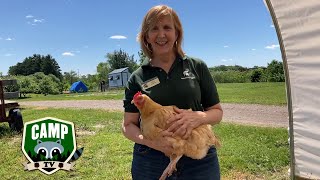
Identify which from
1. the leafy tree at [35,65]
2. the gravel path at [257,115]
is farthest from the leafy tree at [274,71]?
the leafy tree at [35,65]

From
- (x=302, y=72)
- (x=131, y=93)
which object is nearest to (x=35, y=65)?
(x=302, y=72)

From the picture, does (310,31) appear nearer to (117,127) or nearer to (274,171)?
(274,171)

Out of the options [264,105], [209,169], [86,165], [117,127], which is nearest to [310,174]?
[209,169]

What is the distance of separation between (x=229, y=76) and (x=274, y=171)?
21651 mm

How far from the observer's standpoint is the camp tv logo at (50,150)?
531 centimetres

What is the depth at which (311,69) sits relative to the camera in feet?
10.6

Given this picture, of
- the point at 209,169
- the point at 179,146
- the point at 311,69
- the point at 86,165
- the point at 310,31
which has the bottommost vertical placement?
the point at 86,165

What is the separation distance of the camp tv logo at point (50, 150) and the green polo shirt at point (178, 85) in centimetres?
361

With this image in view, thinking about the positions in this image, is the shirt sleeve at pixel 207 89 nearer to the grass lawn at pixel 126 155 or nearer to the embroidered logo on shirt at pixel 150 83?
the embroidered logo on shirt at pixel 150 83

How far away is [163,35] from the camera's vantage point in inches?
74.2

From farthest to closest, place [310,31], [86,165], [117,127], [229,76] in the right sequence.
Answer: [229,76] < [117,127] < [86,165] < [310,31]

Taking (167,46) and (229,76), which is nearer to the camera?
(167,46)

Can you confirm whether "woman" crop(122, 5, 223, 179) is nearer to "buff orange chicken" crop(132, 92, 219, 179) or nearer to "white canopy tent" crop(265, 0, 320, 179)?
"buff orange chicken" crop(132, 92, 219, 179)

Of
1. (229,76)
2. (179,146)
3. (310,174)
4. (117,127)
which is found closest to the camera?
(179,146)
